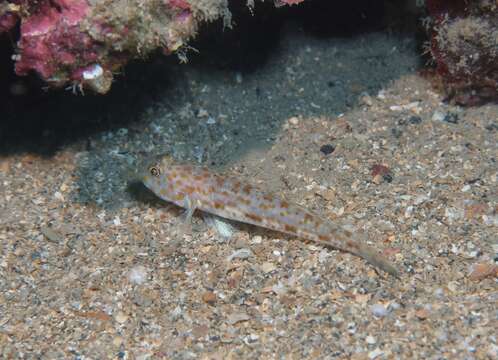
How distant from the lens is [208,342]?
3.65 meters

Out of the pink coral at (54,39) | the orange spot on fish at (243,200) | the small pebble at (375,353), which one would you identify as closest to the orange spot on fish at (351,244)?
→ the small pebble at (375,353)

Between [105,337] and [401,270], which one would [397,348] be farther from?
[105,337]

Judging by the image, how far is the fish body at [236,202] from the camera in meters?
4.20

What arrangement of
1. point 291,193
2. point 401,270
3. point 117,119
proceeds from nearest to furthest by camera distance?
point 401,270 → point 291,193 → point 117,119

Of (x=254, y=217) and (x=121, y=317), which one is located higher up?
(x=254, y=217)

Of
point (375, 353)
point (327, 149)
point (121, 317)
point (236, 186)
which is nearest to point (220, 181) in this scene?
point (236, 186)

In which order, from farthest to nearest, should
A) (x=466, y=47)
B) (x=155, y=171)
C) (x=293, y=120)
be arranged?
(x=293, y=120), (x=466, y=47), (x=155, y=171)

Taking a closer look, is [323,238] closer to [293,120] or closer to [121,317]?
[121,317]

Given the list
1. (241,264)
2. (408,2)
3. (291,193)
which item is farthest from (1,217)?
(408,2)

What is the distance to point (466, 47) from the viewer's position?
508cm

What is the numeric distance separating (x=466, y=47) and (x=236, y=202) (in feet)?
10.00

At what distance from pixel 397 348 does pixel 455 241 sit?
3.96 ft

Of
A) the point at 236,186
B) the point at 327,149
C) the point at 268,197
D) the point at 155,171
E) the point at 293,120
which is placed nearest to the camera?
the point at 268,197

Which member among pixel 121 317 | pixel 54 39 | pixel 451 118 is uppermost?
pixel 54 39
